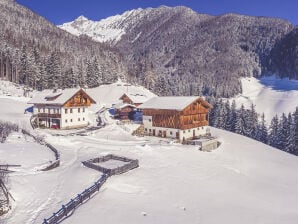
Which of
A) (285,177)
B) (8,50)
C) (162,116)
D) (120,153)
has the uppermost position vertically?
(8,50)

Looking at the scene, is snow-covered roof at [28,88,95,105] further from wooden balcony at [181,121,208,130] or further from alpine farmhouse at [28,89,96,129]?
wooden balcony at [181,121,208,130]

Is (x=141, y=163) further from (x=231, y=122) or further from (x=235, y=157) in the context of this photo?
(x=231, y=122)

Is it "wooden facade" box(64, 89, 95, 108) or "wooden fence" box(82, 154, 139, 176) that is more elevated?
"wooden facade" box(64, 89, 95, 108)

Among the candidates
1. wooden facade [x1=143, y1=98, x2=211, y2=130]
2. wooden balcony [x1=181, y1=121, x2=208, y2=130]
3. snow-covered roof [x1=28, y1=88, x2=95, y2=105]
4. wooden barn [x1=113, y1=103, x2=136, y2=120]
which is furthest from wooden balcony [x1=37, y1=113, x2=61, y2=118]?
wooden balcony [x1=181, y1=121, x2=208, y2=130]

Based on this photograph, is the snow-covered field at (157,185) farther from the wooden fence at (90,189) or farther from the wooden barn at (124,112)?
the wooden barn at (124,112)

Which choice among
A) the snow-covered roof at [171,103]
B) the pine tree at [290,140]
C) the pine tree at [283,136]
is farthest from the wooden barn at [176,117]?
the pine tree at [283,136]

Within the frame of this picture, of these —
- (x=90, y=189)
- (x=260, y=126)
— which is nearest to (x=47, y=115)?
(x=90, y=189)

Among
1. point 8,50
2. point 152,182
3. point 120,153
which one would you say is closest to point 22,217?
point 152,182

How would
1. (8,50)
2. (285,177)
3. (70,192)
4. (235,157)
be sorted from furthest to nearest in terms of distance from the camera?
1. (8,50)
2. (235,157)
3. (285,177)
4. (70,192)
